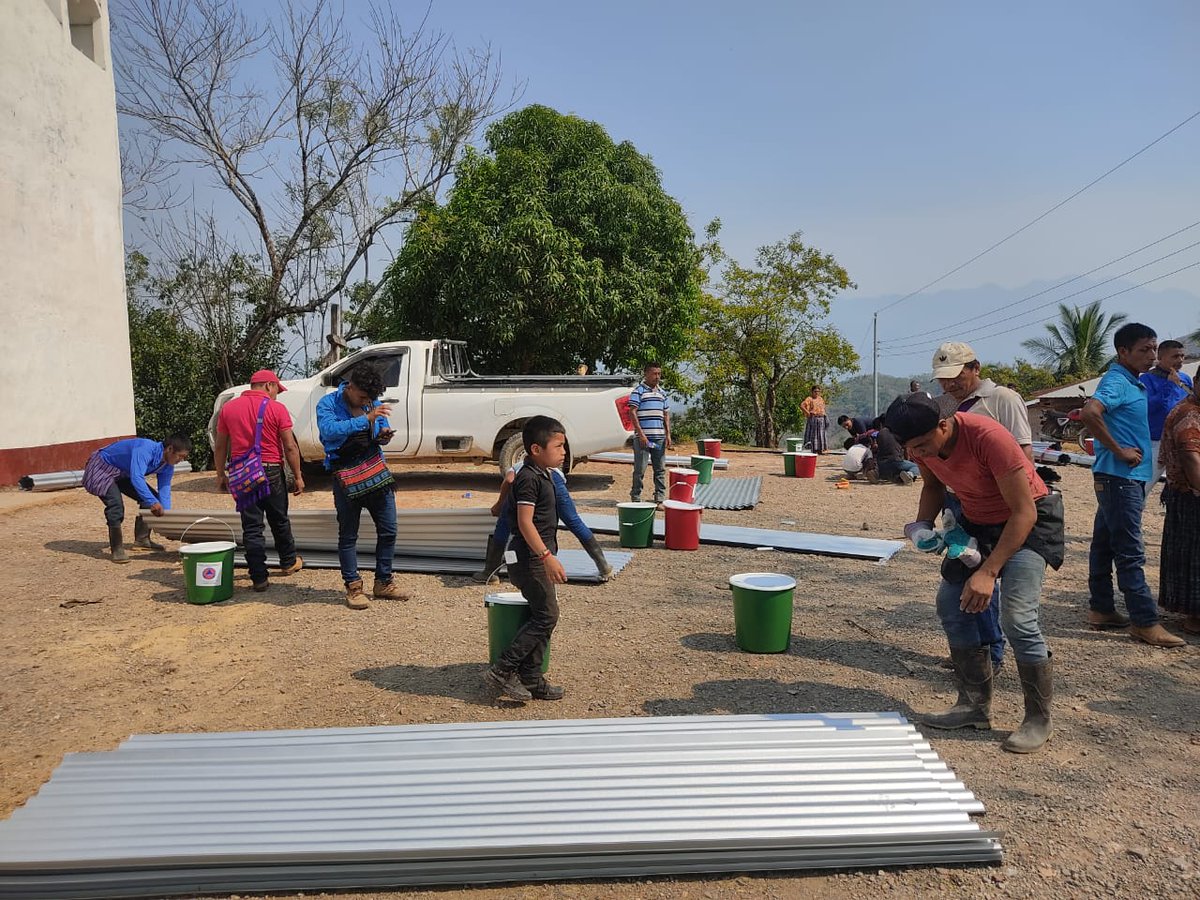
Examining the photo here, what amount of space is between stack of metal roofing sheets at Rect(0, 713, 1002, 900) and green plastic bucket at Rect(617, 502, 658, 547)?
173 inches

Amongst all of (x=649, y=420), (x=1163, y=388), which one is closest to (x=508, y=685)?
A: (x=1163, y=388)

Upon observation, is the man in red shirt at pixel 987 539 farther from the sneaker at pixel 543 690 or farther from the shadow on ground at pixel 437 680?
the shadow on ground at pixel 437 680

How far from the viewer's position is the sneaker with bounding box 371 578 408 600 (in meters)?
6.20

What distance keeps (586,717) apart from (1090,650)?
328cm

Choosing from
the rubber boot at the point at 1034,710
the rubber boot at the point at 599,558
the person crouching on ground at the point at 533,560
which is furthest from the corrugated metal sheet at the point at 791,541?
the person crouching on ground at the point at 533,560

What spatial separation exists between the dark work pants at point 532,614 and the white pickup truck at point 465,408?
6.53 m

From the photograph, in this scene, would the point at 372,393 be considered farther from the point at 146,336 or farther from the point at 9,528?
the point at 146,336

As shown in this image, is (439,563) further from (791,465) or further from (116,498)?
(791,465)

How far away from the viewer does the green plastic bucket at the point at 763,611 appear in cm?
491

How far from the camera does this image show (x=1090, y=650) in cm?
501

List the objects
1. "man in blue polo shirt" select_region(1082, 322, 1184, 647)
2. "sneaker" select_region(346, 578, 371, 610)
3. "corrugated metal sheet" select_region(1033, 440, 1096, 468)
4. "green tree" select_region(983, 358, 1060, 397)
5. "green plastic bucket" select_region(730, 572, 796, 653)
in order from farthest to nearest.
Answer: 1. "green tree" select_region(983, 358, 1060, 397)
2. "corrugated metal sheet" select_region(1033, 440, 1096, 468)
3. "sneaker" select_region(346, 578, 371, 610)
4. "man in blue polo shirt" select_region(1082, 322, 1184, 647)
5. "green plastic bucket" select_region(730, 572, 796, 653)

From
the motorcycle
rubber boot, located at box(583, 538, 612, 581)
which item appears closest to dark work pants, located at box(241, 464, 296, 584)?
rubber boot, located at box(583, 538, 612, 581)

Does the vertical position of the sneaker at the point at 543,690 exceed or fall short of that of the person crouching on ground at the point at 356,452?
it falls short

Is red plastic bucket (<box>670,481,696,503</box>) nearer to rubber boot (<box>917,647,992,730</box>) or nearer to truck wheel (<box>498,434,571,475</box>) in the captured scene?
truck wheel (<box>498,434,571,475</box>)
